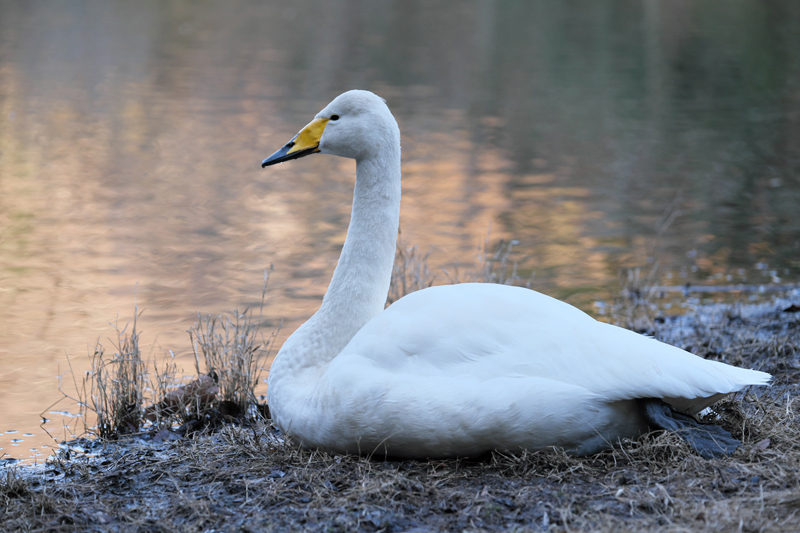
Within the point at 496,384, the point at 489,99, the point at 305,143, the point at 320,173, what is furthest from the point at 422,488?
the point at 489,99

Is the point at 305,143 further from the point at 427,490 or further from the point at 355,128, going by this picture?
the point at 427,490

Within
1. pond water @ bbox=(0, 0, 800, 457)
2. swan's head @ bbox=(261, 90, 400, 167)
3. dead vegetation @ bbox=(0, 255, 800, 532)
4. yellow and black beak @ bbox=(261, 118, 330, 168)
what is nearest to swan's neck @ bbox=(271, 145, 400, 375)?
swan's head @ bbox=(261, 90, 400, 167)

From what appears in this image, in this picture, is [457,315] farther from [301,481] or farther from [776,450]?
[776,450]

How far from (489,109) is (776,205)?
1220 cm

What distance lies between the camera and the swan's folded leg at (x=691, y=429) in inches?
177

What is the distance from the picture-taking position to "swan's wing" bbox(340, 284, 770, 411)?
4.44 m

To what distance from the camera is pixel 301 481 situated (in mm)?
4492

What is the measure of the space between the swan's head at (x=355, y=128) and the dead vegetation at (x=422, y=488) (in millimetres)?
1799

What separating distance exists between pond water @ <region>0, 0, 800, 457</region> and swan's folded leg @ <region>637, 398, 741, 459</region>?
4.08 metres

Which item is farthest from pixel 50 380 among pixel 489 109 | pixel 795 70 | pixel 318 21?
pixel 318 21

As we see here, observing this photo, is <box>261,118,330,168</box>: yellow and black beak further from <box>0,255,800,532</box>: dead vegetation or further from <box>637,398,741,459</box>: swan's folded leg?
<box>637,398,741,459</box>: swan's folded leg

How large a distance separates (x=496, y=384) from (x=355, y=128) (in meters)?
1.88

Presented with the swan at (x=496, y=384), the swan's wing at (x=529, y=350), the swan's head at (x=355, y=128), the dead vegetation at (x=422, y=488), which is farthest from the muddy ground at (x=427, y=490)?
the swan's head at (x=355, y=128)

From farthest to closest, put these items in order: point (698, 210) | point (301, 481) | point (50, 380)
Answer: point (698, 210) → point (50, 380) → point (301, 481)
